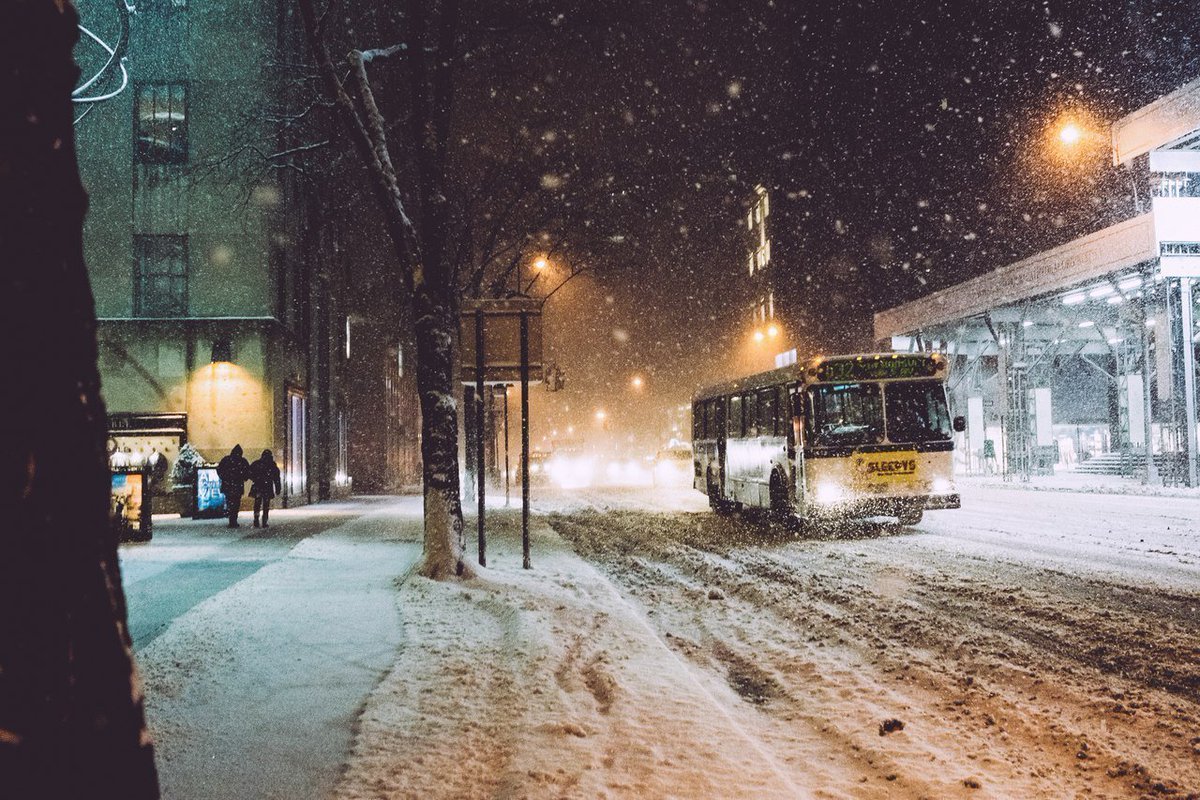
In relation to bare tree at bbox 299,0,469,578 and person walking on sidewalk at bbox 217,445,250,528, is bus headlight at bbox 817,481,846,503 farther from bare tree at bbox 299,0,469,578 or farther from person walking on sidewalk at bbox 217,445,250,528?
person walking on sidewalk at bbox 217,445,250,528

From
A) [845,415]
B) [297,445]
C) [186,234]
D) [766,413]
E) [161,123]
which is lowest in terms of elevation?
[297,445]

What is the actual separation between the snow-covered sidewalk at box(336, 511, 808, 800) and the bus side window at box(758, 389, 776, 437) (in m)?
10.2

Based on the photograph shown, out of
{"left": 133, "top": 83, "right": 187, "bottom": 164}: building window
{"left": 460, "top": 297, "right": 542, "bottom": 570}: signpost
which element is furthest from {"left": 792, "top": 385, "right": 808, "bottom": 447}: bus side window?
{"left": 133, "top": 83, "right": 187, "bottom": 164}: building window

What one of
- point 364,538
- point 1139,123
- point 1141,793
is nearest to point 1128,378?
point 1139,123

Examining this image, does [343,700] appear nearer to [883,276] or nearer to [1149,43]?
[1149,43]

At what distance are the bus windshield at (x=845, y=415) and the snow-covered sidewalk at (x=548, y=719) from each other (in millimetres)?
8777

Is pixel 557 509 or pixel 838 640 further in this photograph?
pixel 557 509

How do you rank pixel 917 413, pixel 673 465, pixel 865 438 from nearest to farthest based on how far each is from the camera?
pixel 865 438 < pixel 917 413 < pixel 673 465

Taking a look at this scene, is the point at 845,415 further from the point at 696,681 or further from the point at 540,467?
the point at 540,467

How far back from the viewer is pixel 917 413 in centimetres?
1656

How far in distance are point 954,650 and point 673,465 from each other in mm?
37599

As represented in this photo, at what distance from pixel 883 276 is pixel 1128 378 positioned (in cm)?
2419

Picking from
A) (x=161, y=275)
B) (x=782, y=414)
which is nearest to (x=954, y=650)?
(x=782, y=414)

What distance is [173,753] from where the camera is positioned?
4.60 m
